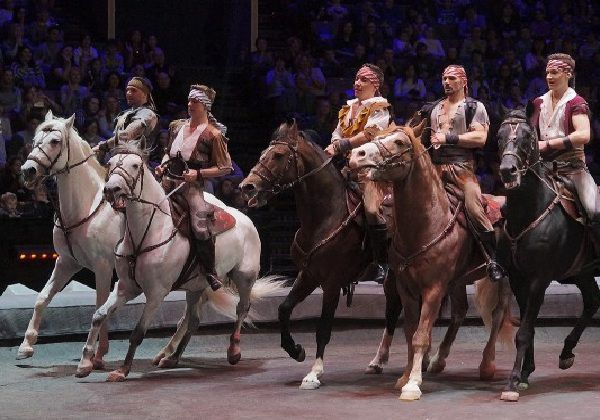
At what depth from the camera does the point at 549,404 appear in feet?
26.2

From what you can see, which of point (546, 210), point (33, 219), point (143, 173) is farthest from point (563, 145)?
point (33, 219)

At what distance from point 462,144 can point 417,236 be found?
0.83 meters

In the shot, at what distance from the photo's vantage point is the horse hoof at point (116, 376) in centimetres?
901

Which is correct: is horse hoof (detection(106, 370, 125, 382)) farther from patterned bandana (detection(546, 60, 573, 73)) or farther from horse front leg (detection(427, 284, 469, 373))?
patterned bandana (detection(546, 60, 573, 73))

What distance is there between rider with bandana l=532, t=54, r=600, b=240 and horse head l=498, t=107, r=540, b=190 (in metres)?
0.41

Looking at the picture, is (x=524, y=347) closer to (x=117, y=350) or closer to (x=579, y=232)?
(x=579, y=232)

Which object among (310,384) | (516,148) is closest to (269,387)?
(310,384)

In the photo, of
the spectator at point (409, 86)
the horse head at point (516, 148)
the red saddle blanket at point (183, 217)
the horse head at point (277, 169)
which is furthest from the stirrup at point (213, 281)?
the spectator at point (409, 86)

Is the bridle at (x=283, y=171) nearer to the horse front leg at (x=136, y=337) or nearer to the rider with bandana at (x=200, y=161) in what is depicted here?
the rider with bandana at (x=200, y=161)

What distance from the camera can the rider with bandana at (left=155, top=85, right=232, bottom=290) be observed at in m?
9.52

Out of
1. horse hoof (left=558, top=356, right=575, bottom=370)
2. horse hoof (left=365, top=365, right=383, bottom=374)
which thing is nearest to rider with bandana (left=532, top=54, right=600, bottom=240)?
horse hoof (left=558, top=356, right=575, bottom=370)

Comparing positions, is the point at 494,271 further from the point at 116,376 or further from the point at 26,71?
the point at 26,71

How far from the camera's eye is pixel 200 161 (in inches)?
376

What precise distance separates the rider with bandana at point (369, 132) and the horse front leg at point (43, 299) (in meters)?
2.54
